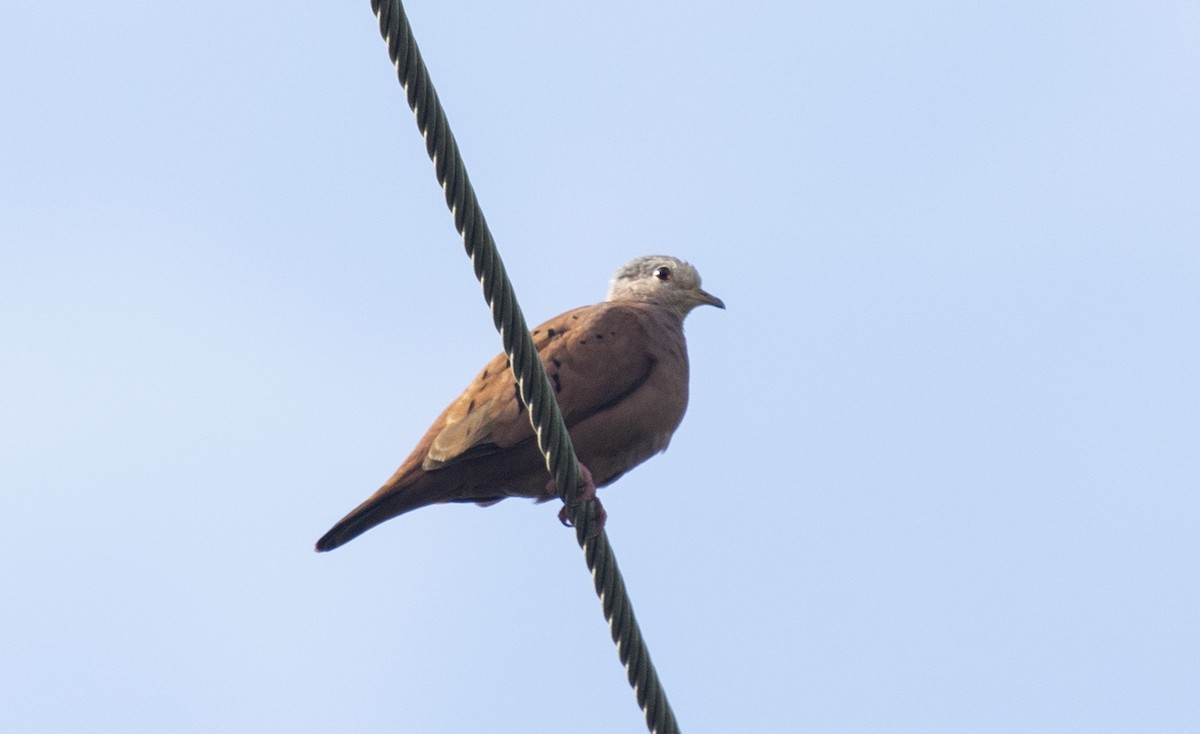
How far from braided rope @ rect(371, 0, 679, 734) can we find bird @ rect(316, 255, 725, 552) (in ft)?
3.36

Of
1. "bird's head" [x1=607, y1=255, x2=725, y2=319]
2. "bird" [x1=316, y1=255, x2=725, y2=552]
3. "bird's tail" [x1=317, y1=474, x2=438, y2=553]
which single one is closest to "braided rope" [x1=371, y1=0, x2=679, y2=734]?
"bird" [x1=316, y1=255, x2=725, y2=552]

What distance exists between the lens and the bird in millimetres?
5918

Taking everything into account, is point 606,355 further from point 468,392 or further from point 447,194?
point 447,194

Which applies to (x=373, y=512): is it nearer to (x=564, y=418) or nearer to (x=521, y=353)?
(x=564, y=418)

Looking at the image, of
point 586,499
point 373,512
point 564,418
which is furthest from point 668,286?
point 586,499

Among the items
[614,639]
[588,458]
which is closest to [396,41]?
[614,639]

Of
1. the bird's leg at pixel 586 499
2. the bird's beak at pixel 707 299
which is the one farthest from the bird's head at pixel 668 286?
the bird's leg at pixel 586 499

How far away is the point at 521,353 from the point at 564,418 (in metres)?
2.63

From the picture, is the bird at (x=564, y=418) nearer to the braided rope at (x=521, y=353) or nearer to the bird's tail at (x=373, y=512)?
the bird's tail at (x=373, y=512)

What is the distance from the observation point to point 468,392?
20.4 ft

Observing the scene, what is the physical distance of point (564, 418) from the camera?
21.0 feet

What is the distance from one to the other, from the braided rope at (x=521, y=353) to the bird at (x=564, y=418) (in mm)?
1024

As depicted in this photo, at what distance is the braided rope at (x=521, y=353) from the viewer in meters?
3.44

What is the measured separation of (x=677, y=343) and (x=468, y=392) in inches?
50.0
